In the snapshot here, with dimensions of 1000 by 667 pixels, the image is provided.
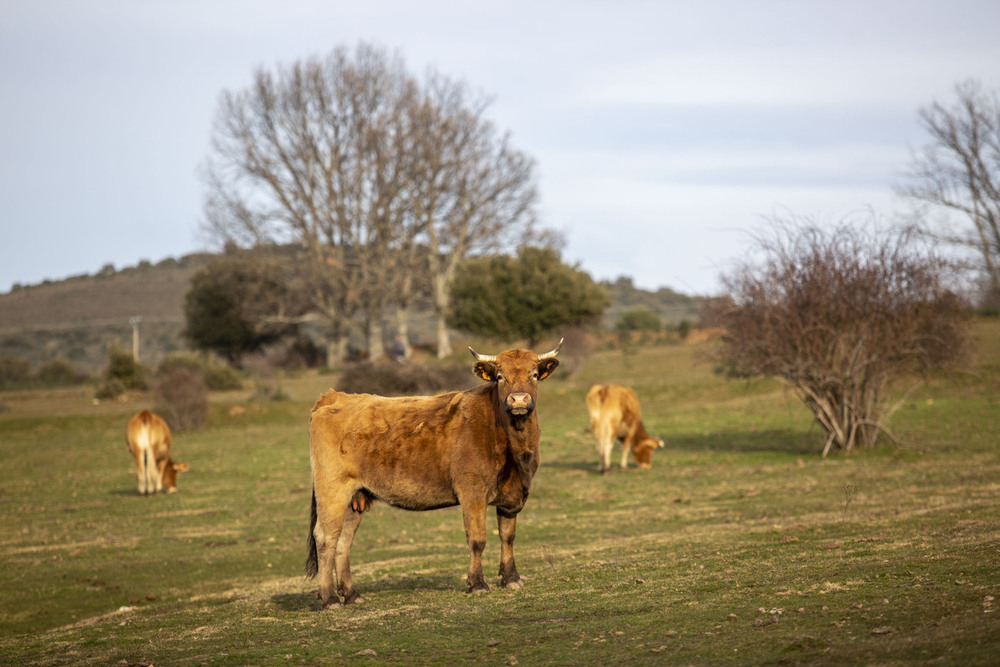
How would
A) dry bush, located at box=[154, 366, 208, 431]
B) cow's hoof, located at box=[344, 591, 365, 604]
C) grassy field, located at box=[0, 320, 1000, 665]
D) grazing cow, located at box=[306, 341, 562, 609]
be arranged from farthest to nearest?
dry bush, located at box=[154, 366, 208, 431] → cow's hoof, located at box=[344, 591, 365, 604] → grazing cow, located at box=[306, 341, 562, 609] → grassy field, located at box=[0, 320, 1000, 665]

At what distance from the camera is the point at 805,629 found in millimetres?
6121

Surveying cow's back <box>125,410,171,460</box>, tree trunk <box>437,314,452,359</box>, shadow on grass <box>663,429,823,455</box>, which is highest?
tree trunk <box>437,314,452,359</box>

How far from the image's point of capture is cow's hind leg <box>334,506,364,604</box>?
915 centimetres

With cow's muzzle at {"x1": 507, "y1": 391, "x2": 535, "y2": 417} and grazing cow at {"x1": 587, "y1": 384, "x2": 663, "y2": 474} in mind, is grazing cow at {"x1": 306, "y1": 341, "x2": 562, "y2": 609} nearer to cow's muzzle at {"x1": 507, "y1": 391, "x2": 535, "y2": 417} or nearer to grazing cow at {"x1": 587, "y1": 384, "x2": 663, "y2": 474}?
cow's muzzle at {"x1": 507, "y1": 391, "x2": 535, "y2": 417}

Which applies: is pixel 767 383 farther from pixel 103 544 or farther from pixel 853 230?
pixel 103 544

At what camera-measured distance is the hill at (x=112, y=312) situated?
87.0 metres

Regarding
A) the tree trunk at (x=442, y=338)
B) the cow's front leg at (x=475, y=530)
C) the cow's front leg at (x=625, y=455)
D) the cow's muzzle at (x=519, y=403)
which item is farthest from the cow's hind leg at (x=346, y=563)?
the tree trunk at (x=442, y=338)

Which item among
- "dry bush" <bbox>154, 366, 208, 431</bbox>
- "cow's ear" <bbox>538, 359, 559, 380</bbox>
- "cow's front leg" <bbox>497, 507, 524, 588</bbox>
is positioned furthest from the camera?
"dry bush" <bbox>154, 366, 208, 431</bbox>

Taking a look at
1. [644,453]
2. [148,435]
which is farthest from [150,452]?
[644,453]

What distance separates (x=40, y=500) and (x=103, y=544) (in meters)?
6.32

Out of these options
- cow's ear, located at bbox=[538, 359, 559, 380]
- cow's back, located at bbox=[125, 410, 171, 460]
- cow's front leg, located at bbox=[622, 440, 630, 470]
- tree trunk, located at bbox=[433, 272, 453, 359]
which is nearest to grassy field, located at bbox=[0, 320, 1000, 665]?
cow's front leg, located at bbox=[622, 440, 630, 470]

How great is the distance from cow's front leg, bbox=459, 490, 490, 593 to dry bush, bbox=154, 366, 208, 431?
28.5 m

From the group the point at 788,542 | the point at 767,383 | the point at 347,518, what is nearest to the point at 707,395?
the point at 767,383

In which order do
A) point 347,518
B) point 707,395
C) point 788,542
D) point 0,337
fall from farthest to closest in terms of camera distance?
point 0,337 < point 707,395 < point 788,542 < point 347,518
